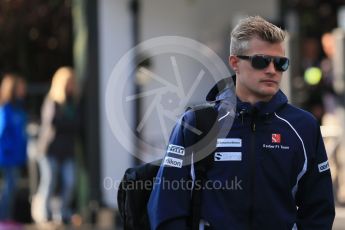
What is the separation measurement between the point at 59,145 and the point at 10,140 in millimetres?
588

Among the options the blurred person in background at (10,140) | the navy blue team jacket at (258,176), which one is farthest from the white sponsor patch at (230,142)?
the blurred person in background at (10,140)

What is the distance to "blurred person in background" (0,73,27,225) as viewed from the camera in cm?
990

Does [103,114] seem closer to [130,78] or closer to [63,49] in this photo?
[130,78]

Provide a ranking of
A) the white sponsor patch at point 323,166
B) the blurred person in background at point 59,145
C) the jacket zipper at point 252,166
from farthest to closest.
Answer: the blurred person in background at point 59,145 < the white sponsor patch at point 323,166 < the jacket zipper at point 252,166

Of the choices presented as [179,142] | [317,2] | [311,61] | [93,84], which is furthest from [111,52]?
[179,142]

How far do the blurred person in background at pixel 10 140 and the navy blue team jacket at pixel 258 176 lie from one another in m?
6.66

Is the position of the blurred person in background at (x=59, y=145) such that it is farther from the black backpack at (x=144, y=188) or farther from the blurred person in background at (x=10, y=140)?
the black backpack at (x=144, y=188)

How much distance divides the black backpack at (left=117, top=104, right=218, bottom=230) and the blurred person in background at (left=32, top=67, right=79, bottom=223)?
623 centimetres

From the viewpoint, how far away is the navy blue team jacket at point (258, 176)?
336 cm

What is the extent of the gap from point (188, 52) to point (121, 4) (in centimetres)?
100

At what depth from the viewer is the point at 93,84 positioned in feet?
31.1

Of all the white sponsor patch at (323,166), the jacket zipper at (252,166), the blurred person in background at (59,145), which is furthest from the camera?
the blurred person in background at (59,145)

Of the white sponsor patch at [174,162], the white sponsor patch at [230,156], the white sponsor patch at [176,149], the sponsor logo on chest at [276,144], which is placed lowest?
the white sponsor patch at [174,162]

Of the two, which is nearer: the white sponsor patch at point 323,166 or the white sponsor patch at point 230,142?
the white sponsor patch at point 230,142
